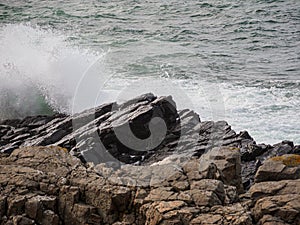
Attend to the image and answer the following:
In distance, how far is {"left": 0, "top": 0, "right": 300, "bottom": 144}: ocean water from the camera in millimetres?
16109

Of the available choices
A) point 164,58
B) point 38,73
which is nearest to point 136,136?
point 38,73

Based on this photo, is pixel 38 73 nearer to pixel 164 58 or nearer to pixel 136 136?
pixel 164 58

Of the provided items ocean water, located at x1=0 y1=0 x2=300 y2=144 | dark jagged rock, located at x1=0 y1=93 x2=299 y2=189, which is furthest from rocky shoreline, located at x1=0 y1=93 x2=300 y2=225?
ocean water, located at x1=0 y1=0 x2=300 y2=144

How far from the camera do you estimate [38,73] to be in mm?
18047

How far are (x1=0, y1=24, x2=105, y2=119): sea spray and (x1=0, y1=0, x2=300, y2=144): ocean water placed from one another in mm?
37

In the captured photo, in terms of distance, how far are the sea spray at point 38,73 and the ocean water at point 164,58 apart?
1.4 inches

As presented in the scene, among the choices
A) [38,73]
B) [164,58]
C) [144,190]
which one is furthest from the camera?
[164,58]

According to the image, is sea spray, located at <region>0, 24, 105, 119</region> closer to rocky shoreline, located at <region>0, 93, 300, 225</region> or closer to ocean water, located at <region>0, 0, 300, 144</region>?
ocean water, located at <region>0, 0, 300, 144</region>

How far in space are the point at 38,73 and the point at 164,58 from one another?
633 centimetres

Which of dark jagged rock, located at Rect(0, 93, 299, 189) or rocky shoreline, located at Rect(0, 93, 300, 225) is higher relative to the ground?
rocky shoreline, located at Rect(0, 93, 300, 225)

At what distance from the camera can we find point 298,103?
16297 mm

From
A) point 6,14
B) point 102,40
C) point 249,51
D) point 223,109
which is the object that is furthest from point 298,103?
point 6,14

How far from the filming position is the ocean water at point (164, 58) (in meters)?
16.1

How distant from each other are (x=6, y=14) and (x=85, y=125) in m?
23.0
